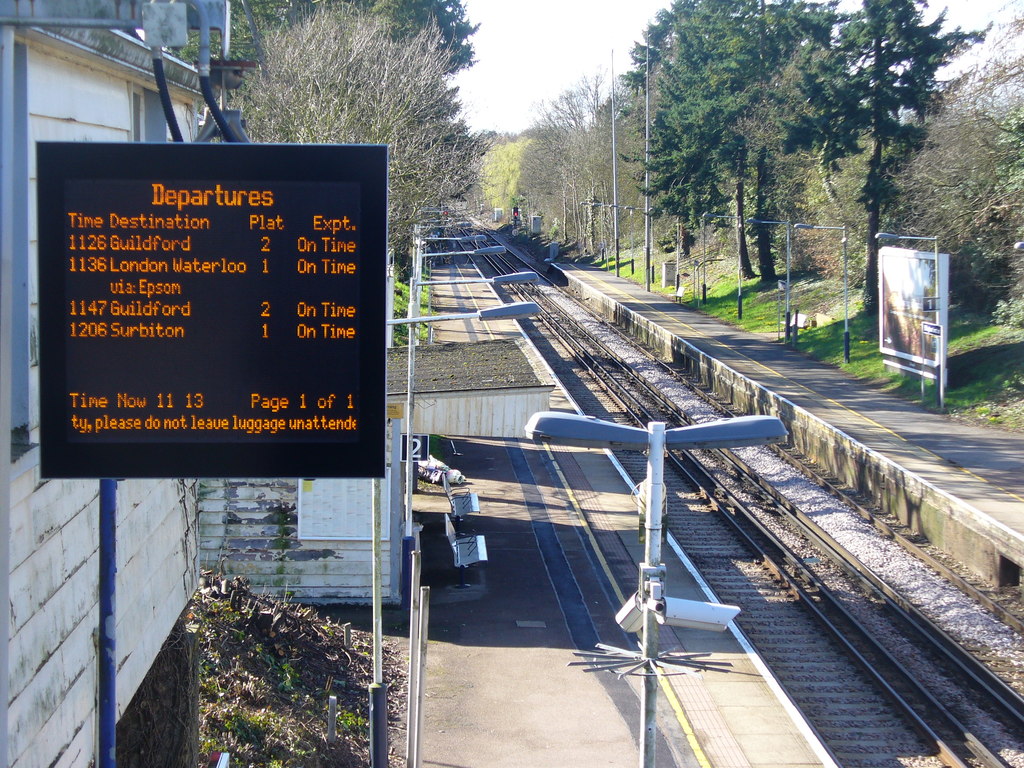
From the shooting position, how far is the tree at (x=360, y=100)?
1084 inches

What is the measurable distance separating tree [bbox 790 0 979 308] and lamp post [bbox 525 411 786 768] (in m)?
32.6

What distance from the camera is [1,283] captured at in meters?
3.45

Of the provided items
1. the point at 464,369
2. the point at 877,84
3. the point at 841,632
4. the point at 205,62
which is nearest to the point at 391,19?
the point at 877,84

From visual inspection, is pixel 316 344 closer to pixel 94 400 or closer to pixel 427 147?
pixel 94 400

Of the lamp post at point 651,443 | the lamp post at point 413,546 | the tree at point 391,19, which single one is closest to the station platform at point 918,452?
the lamp post at point 413,546

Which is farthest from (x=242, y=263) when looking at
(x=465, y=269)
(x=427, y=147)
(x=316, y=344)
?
(x=465, y=269)

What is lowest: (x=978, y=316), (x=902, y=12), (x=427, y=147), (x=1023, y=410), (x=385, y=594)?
(x=385, y=594)

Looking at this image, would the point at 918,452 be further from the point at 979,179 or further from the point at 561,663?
the point at 561,663

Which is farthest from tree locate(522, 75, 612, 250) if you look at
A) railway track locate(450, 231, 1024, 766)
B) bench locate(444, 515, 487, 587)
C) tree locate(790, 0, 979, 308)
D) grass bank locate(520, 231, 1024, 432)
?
bench locate(444, 515, 487, 587)

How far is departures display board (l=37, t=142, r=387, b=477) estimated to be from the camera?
13.7ft

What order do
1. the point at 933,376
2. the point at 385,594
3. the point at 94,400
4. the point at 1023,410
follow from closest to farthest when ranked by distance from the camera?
the point at 94,400, the point at 385,594, the point at 1023,410, the point at 933,376

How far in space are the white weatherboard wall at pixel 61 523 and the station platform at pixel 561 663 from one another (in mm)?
3524

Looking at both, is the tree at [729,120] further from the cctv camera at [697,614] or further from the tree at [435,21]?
the cctv camera at [697,614]

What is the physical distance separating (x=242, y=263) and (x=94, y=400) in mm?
794
